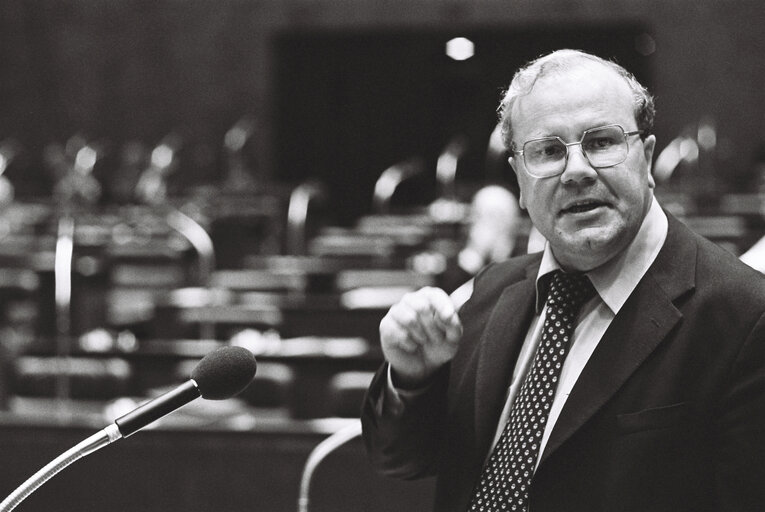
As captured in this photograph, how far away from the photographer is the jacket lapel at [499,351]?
161 cm

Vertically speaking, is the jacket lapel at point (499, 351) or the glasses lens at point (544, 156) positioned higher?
the glasses lens at point (544, 156)

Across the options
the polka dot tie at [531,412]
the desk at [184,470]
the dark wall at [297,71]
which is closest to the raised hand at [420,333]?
the polka dot tie at [531,412]

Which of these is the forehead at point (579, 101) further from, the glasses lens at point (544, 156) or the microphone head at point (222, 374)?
the microphone head at point (222, 374)

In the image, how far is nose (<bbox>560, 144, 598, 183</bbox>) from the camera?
1.47 meters

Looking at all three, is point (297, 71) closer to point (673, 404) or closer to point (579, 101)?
point (579, 101)

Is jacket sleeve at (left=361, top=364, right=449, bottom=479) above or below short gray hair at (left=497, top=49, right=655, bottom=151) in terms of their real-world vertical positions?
below

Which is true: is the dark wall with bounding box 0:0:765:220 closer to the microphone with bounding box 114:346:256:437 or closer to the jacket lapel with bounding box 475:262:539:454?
the jacket lapel with bounding box 475:262:539:454

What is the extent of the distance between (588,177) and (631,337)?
9.0 inches

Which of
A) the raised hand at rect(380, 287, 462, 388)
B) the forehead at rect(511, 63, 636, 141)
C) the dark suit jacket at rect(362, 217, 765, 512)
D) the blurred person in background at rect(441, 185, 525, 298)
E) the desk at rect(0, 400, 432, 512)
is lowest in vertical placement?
the dark suit jacket at rect(362, 217, 765, 512)

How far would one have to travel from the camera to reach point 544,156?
4.99 ft

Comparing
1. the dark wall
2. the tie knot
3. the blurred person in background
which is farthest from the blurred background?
the tie knot

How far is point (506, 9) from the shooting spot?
1319 cm

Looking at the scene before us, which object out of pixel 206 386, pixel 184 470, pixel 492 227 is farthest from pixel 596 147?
pixel 492 227

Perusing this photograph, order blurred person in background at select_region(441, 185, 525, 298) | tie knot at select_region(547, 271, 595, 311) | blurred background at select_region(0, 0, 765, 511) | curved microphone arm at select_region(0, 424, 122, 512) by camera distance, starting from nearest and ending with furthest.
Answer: curved microphone arm at select_region(0, 424, 122, 512), tie knot at select_region(547, 271, 595, 311), blurred person in background at select_region(441, 185, 525, 298), blurred background at select_region(0, 0, 765, 511)
